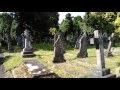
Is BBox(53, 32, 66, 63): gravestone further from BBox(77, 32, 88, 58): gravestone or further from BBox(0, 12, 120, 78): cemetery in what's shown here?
BBox(77, 32, 88, 58): gravestone

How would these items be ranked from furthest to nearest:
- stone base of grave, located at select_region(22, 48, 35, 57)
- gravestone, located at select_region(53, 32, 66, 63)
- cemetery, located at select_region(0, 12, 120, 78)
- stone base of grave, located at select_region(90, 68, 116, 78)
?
stone base of grave, located at select_region(22, 48, 35, 57) < gravestone, located at select_region(53, 32, 66, 63) < cemetery, located at select_region(0, 12, 120, 78) < stone base of grave, located at select_region(90, 68, 116, 78)

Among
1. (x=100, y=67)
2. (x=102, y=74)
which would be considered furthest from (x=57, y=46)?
(x=102, y=74)

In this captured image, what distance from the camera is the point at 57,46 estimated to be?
1125cm

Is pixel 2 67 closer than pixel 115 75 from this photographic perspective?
No

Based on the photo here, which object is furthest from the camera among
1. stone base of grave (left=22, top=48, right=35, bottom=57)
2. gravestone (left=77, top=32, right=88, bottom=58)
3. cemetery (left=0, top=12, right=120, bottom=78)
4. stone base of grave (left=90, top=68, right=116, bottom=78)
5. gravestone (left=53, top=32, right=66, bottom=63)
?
stone base of grave (left=22, top=48, right=35, bottom=57)

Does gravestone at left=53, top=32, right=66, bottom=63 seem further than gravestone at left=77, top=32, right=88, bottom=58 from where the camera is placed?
No

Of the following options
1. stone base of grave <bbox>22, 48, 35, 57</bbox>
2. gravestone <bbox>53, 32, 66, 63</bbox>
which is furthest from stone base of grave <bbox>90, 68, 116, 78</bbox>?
stone base of grave <bbox>22, 48, 35, 57</bbox>

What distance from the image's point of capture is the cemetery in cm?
840

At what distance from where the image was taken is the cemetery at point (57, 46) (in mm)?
8398

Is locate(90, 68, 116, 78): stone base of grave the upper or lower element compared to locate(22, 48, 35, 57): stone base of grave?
lower
